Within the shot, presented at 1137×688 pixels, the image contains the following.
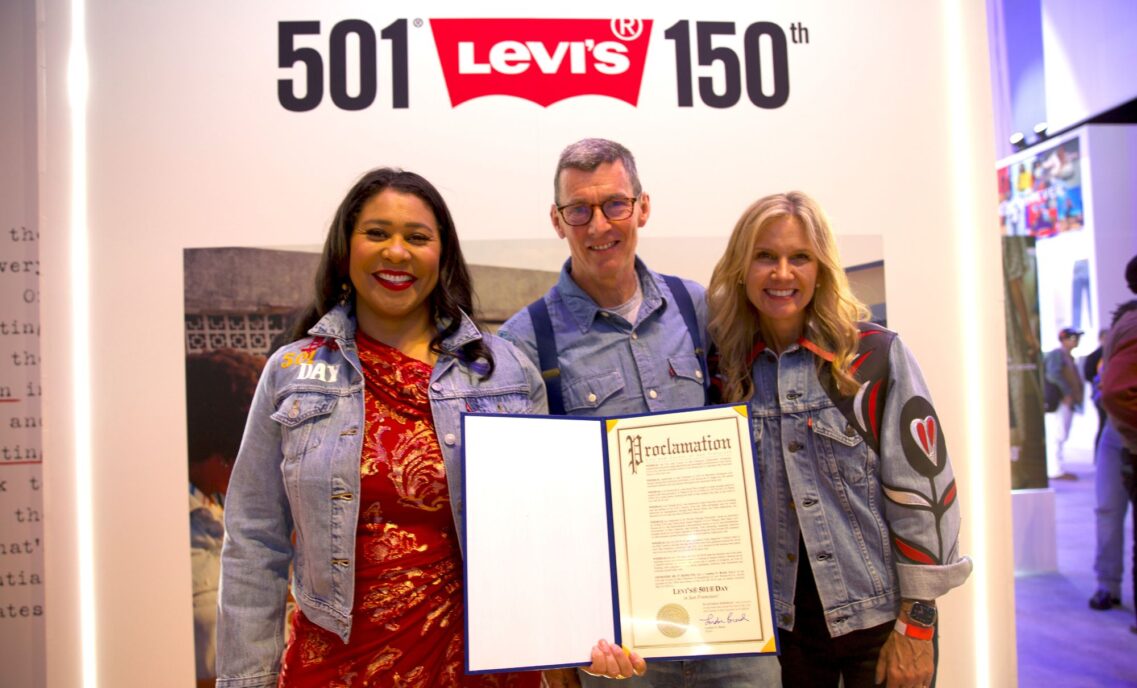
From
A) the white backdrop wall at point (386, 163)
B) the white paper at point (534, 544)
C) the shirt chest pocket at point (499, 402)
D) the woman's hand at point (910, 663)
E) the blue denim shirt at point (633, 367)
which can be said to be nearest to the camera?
the white paper at point (534, 544)

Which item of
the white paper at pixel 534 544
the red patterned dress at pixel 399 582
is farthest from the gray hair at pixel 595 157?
the red patterned dress at pixel 399 582

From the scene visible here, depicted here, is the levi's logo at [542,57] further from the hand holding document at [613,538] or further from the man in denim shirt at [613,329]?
the hand holding document at [613,538]

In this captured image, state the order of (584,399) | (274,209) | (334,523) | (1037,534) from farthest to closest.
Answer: (1037,534) < (274,209) < (584,399) < (334,523)

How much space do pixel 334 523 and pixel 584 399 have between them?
857 millimetres

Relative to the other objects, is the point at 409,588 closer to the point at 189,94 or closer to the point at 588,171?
the point at 588,171

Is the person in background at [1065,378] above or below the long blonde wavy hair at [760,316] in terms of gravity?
below

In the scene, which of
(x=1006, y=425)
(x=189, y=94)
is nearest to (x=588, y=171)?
(x=189, y=94)

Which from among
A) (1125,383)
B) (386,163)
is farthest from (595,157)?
(1125,383)

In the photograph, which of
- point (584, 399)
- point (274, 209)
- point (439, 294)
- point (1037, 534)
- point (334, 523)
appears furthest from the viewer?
point (1037, 534)

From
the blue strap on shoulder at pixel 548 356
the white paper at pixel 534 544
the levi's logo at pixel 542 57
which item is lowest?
the white paper at pixel 534 544

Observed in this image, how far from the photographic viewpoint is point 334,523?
5.78ft

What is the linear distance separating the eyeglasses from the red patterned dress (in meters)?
0.85

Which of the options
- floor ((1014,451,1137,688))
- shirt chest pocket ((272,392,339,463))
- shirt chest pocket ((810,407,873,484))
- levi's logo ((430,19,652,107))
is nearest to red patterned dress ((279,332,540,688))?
shirt chest pocket ((272,392,339,463))
